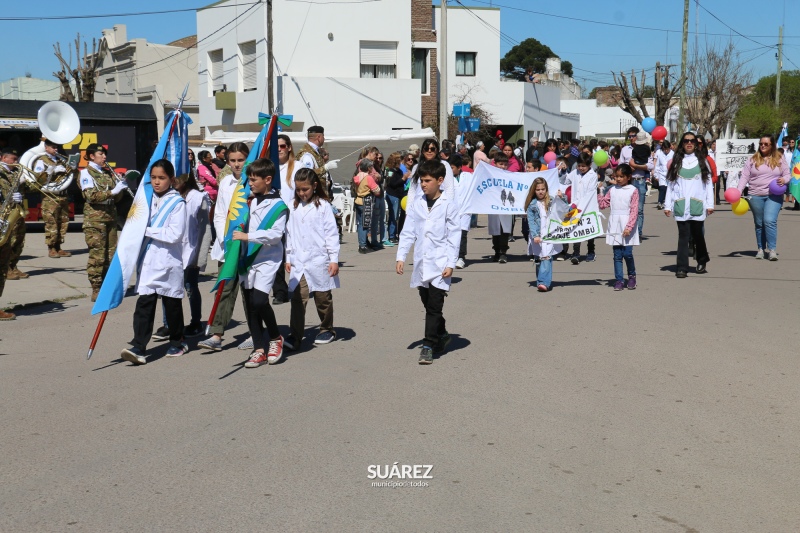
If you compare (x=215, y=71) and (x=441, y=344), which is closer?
(x=441, y=344)

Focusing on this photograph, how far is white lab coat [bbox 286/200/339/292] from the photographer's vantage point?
812 cm

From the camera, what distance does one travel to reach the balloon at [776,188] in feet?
43.8

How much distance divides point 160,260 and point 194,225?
0.64 meters

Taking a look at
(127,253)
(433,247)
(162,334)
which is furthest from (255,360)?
(433,247)

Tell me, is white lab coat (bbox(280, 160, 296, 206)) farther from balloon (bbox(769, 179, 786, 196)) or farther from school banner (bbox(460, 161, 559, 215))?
balloon (bbox(769, 179, 786, 196))

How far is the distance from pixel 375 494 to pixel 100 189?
23.9ft

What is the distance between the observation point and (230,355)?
797 centimetres

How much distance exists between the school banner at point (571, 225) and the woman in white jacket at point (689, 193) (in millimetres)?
1150

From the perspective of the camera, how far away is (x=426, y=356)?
24.6ft

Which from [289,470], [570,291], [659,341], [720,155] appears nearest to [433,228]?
[659,341]

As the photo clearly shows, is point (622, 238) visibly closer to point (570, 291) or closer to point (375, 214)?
point (570, 291)

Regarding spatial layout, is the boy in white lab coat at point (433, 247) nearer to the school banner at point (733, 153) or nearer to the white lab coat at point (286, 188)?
the white lab coat at point (286, 188)

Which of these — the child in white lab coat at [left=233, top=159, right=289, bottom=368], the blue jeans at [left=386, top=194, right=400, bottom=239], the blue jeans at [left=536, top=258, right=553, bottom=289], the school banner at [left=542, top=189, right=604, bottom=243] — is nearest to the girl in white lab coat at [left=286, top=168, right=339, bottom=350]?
the child in white lab coat at [left=233, top=159, right=289, bottom=368]

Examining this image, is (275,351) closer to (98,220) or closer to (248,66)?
(98,220)
